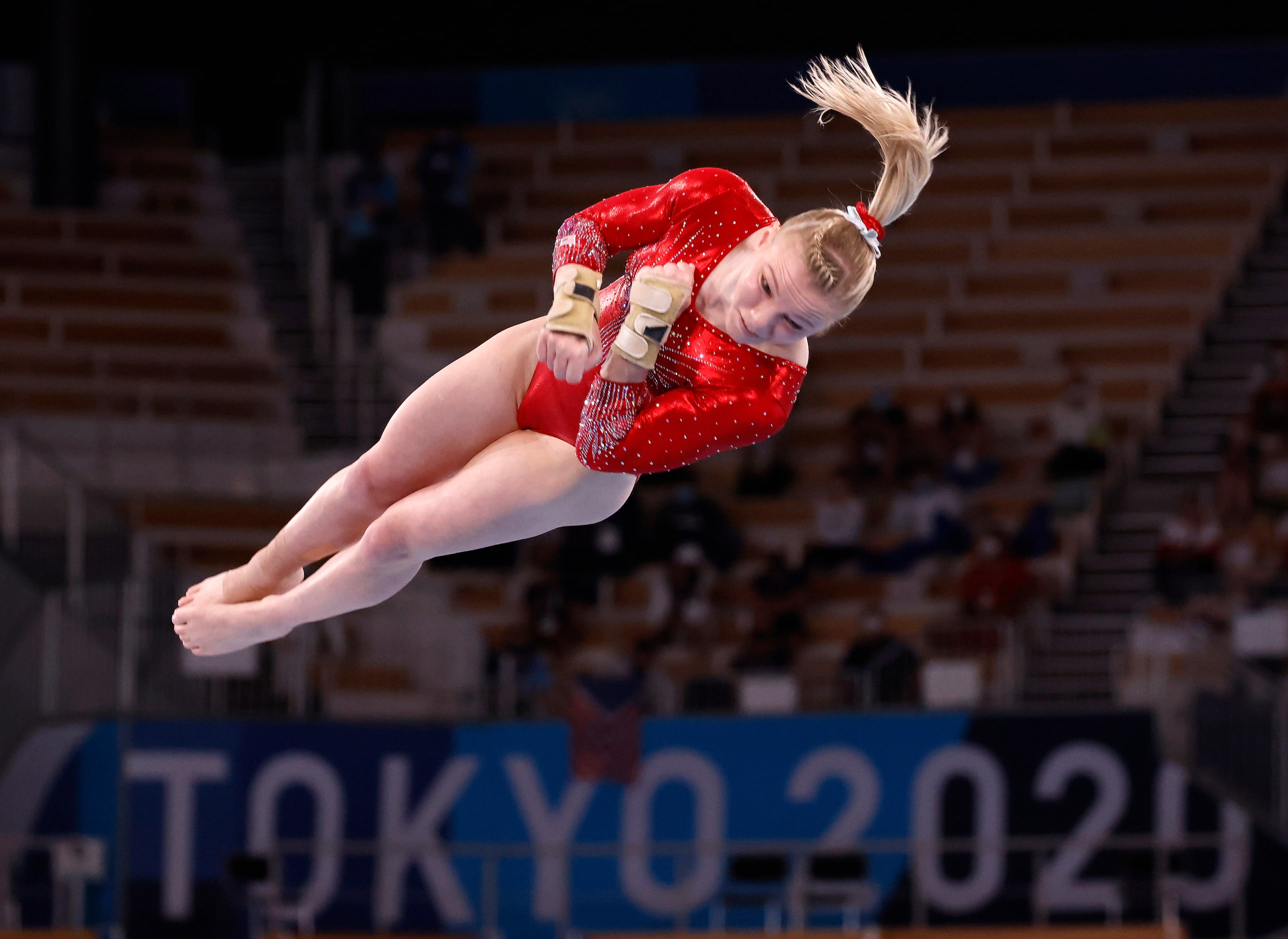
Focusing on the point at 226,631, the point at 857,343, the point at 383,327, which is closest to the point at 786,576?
the point at 857,343

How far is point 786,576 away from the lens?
10.1 metres

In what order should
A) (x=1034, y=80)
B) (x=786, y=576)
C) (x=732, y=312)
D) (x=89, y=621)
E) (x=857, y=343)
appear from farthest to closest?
(x=1034, y=80)
(x=857, y=343)
(x=786, y=576)
(x=89, y=621)
(x=732, y=312)

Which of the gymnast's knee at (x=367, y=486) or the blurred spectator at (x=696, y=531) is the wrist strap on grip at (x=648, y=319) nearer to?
the gymnast's knee at (x=367, y=486)

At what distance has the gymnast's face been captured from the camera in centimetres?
326

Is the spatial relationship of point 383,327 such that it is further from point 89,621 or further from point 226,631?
point 226,631

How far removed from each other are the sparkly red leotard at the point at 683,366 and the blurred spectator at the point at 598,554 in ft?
21.2

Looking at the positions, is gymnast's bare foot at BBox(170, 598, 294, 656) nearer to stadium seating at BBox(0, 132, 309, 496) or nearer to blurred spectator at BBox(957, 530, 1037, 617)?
stadium seating at BBox(0, 132, 309, 496)

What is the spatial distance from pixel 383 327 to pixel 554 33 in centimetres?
297

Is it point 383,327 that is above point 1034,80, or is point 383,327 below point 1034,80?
below

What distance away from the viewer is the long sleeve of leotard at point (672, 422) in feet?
11.7

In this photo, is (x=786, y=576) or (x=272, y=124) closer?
(x=786, y=576)

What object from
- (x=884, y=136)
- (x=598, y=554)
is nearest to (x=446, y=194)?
(x=598, y=554)

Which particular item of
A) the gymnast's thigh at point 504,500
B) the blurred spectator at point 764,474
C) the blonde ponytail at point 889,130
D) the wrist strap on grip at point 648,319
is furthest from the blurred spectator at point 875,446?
the wrist strap on grip at point 648,319

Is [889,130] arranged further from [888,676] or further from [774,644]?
[774,644]
